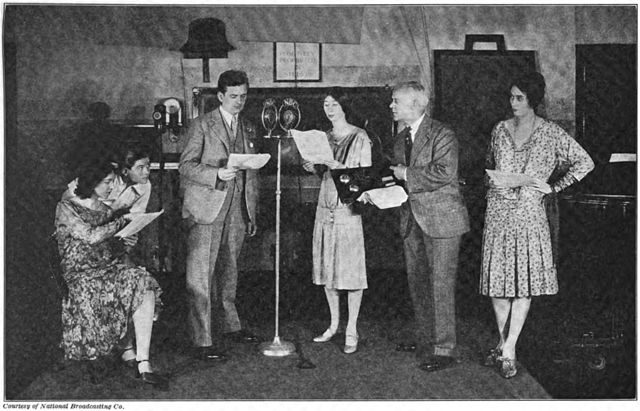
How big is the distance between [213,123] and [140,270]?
78cm

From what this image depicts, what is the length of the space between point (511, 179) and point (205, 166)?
4.68 ft

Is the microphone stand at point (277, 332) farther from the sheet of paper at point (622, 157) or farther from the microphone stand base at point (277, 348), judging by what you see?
the sheet of paper at point (622, 157)

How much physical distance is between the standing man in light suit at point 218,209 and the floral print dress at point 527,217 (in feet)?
3.83

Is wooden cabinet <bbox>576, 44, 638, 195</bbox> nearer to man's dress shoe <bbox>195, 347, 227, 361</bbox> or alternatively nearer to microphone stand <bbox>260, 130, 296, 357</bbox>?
microphone stand <bbox>260, 130, 296, 357</bbox>

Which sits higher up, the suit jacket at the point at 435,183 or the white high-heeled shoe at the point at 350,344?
the suit jacket at the point at 435,183

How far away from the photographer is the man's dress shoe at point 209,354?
370 cm

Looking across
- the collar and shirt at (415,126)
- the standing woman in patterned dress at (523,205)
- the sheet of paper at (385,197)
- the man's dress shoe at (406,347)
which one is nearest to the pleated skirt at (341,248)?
the sheet of paper at (385,197)

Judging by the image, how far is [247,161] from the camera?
12.0ft

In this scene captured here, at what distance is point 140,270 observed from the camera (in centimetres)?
342

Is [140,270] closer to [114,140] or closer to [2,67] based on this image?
[114,140]

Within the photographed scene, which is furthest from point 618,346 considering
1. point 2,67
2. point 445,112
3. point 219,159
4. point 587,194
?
point 2,67
